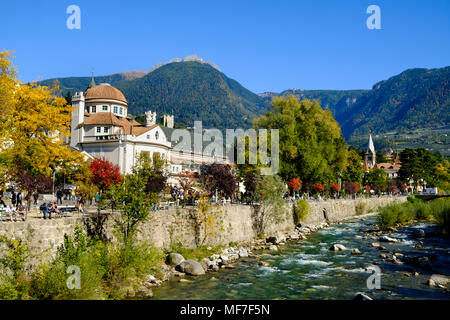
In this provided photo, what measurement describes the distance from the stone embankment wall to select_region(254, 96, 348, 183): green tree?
21.8 feet

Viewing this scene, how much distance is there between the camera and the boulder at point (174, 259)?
25.9 meters

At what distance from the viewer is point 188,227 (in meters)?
30.7

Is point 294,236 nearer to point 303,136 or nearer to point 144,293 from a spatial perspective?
point 303,136

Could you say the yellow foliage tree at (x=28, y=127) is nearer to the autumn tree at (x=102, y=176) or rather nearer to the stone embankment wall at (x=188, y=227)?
the autumn tree at (x=102, y=176)

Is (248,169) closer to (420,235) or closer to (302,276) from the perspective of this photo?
(420,235)

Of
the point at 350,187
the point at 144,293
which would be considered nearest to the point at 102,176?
the point at 144,293

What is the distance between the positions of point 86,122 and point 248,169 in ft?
100

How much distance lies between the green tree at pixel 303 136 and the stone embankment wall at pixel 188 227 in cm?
665

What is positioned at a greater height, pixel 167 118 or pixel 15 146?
pixel 167 118

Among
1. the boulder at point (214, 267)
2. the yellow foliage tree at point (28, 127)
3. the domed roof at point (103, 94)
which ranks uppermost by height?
the domed roof at point (103, 94)

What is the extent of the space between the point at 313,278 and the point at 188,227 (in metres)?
11.4

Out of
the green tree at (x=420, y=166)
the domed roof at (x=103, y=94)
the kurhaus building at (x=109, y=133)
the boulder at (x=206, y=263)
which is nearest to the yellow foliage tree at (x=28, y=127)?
the boulder at (x=206, y=263)
